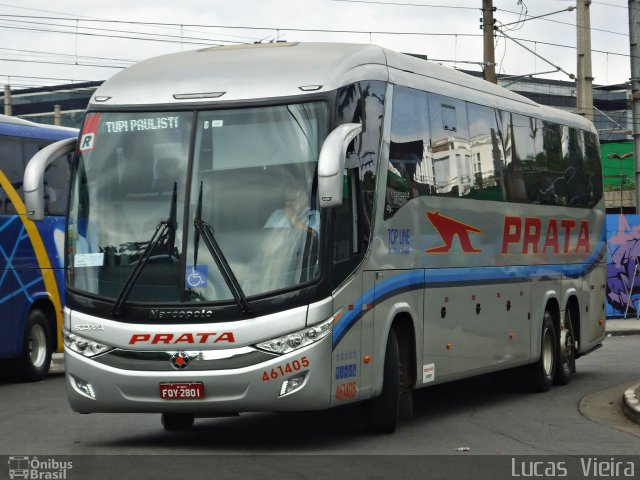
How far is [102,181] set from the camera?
12.1 m

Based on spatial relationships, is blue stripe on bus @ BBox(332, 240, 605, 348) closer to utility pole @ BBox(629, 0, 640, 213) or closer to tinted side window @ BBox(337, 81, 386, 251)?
tinted side window @ BBox(337, 81, 386, 251)

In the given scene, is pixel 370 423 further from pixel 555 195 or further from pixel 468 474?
pixel 555 195

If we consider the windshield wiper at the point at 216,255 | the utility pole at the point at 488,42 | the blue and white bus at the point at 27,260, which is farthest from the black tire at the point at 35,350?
the utility pole at the point at 488,42

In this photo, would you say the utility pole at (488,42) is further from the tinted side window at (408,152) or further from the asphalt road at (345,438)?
the tinted side window at (408,152)

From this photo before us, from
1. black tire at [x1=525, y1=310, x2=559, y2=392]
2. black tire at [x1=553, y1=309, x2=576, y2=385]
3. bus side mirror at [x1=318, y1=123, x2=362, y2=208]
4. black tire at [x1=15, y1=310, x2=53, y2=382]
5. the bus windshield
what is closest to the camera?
bus side mirror at [x1=318, y1=123, x2=362, y2=208]

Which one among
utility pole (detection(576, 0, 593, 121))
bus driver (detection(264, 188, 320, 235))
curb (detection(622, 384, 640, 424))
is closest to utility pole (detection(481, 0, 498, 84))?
utility pole (detection(576, 0, 593, 121))

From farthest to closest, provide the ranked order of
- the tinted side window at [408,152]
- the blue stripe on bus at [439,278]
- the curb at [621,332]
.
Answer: the curb at [621,332] < the tinted side window at [408,152] < the blue stripe on bus at [439,278]

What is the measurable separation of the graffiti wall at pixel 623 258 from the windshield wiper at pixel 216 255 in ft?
85.3

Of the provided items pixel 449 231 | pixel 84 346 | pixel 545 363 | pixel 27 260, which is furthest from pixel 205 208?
pixel 27 260

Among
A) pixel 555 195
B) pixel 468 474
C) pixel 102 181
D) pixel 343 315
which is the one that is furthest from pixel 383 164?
pixel 555 195

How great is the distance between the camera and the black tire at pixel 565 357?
63.0 feet

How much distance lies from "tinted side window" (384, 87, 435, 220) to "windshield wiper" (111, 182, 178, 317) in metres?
2.20

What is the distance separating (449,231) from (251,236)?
376 cm

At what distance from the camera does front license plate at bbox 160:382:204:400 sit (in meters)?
11.4
